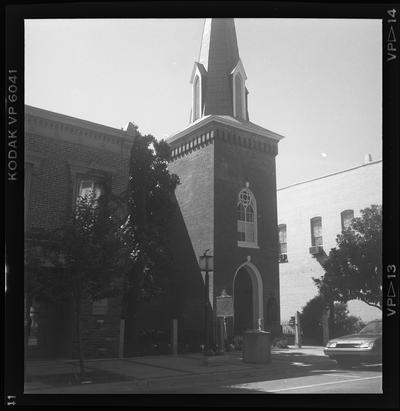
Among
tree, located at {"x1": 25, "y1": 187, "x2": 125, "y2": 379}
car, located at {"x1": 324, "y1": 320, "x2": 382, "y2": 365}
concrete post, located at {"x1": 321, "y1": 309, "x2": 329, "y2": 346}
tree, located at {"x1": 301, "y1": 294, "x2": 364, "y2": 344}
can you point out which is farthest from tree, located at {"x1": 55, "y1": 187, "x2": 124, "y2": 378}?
concrete post, located at {"x1": 321, "y1": 309, "x2": 329, "y2": 346}

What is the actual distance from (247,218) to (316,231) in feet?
14.5

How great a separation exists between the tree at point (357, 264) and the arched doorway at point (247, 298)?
13.8 feet

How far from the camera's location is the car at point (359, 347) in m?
11.9

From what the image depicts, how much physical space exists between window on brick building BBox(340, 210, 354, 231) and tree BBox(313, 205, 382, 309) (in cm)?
22

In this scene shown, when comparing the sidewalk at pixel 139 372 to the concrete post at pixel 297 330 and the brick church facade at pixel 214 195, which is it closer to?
the brick church facade at pixel 214 195

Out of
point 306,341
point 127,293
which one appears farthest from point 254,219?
point 127,293

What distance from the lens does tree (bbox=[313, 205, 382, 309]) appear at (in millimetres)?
13492

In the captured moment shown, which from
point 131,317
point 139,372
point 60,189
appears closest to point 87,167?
point 60,189

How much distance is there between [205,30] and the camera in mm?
22688

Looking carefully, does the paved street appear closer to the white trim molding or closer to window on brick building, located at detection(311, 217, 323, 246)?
window on brick building, located at detection(311, 217, 323, 246)

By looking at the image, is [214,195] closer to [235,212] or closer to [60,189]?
[235,212]

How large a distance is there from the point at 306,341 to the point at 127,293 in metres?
6.87

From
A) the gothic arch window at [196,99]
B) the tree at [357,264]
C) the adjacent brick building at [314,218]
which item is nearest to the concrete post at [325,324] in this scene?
the tree at [357,264]

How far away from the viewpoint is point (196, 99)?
860 inches
